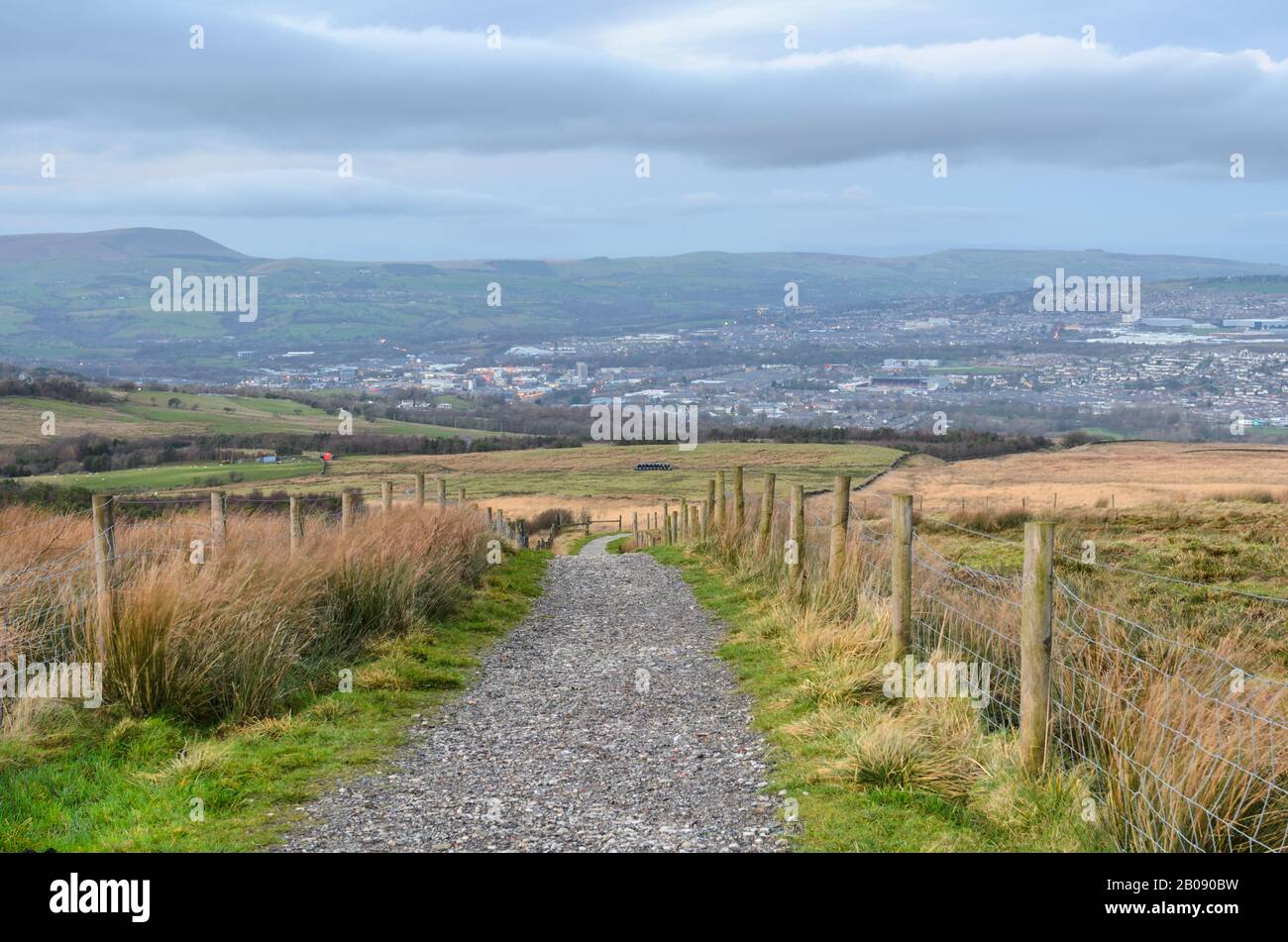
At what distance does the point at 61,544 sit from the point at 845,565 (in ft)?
22.8

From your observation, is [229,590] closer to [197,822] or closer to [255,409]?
[197,822]

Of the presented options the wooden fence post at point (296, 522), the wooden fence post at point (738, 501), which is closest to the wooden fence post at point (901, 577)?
the wooden fence post at point (296, 522)

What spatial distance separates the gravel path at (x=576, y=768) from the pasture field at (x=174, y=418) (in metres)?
74.7

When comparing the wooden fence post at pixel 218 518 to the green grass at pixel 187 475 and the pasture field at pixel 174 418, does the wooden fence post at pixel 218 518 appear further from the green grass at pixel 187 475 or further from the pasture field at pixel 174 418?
the pasture field at pixel 174 418

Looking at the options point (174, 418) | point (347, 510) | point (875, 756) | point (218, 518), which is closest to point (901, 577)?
point (875, 756)

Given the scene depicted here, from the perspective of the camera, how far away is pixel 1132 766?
5.03 m

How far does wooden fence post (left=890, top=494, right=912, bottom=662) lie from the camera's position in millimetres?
7836

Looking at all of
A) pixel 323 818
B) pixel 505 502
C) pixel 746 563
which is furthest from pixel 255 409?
pixel 323 818

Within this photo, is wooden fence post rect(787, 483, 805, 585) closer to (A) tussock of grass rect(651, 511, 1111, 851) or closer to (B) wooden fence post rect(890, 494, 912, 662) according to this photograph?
(A) tussock of grass rect(651, 511, 1111, 851)

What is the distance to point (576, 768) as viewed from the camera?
6703 millimetres

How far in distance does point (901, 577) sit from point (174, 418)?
10422cm

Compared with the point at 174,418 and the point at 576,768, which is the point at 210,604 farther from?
the point at 174,418

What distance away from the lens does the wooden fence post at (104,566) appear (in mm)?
7316

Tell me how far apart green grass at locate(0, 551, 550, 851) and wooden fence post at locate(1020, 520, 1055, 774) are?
12.5 ft
